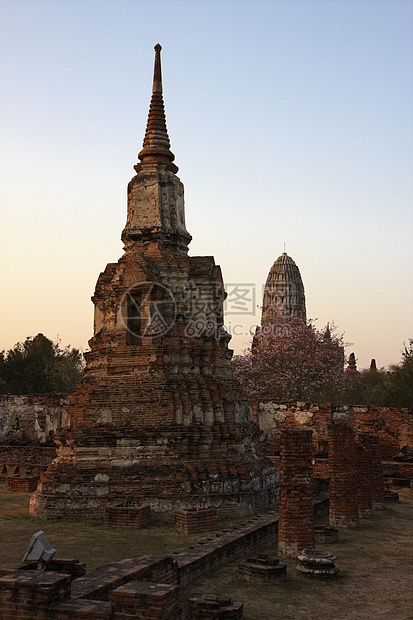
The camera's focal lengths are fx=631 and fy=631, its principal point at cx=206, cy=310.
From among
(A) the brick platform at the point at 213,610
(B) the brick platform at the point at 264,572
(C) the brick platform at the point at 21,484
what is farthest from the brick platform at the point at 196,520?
(C) the brick platform at the point at 21,484

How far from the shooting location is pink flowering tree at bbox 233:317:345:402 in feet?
101

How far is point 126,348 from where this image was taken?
13438 mm

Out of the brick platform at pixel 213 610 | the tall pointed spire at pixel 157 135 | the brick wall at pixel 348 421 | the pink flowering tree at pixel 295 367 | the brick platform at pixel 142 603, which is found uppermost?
the tall pointed spire at pixel 157 135

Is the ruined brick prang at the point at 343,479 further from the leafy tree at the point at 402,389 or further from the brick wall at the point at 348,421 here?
the leafy tree at the point at 402,389

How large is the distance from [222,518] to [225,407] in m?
2.43

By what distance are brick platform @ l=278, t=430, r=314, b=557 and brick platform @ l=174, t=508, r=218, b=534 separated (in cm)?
189

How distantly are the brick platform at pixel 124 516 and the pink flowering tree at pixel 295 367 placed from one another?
19.3 m

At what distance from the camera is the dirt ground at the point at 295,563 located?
682cm

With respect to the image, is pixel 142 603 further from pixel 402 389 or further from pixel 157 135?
pixel 402 389

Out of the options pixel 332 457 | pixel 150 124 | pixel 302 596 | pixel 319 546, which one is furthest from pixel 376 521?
pixel 150 124

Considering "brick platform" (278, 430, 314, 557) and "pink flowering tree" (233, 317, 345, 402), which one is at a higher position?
"pink flowering tree" (233, 317, 345, 402)

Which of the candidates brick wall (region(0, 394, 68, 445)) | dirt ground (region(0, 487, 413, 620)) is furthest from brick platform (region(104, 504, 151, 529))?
brick wall (region(0, 394, 68, 445))

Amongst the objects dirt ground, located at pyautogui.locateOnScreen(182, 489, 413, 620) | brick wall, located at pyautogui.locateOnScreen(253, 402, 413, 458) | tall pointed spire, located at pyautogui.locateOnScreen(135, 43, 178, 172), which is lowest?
dirt ground, located at pyautogui.locateOnScreen(182, 489, 413, 620)

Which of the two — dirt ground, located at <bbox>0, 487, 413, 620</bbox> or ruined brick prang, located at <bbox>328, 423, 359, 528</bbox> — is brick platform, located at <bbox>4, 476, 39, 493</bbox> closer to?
dirt ground, located at <bbox>0, 487, 413, 620</bbox>
